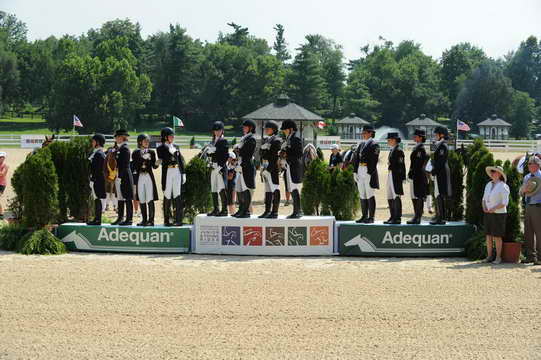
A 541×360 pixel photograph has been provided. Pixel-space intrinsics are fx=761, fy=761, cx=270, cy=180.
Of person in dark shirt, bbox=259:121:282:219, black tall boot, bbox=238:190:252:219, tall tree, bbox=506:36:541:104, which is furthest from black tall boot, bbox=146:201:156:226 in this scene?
tall tree, bbox=506:36:541:104

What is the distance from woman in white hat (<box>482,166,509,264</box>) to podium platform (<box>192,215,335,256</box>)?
2.58 metres

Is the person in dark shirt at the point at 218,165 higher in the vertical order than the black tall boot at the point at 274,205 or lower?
higher

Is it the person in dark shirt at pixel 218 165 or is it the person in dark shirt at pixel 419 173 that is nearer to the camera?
the person in dark shirt at pixel 419 173

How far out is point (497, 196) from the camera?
12180 millimetres

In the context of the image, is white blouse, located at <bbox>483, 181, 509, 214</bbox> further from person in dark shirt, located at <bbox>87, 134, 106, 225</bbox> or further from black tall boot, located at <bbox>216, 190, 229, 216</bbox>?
person in dark shirt, located at <bbox>87, 134, 106, 225</bbox>

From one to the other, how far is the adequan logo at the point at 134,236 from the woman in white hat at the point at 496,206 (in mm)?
5312

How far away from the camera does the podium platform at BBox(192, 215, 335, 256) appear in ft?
42.8

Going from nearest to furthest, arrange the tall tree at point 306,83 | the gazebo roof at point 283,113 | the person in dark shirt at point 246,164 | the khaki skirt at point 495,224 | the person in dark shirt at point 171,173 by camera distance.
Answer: the khaki skirt at point 495,224 < the person in dark shirt at point 246,164 < the person in dark shirt at point 171,173 < the gazebo roof at point 283,113 < the tall tree at point 306,83

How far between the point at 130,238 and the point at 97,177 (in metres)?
1.32

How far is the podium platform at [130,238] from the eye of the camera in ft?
43.3

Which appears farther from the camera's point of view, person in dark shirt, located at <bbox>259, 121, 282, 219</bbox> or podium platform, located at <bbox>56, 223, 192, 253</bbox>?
podium platform, located at <bbox>56, 223, 192, 253</bbox>

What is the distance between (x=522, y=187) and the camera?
12.4m

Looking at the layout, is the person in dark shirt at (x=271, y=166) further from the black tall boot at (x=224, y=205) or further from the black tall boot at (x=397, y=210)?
the black tall boot at (x=397, y=210)

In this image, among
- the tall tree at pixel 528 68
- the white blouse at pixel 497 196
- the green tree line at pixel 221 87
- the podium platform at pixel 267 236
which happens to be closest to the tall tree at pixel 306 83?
the green tree line at pixel 221 87
